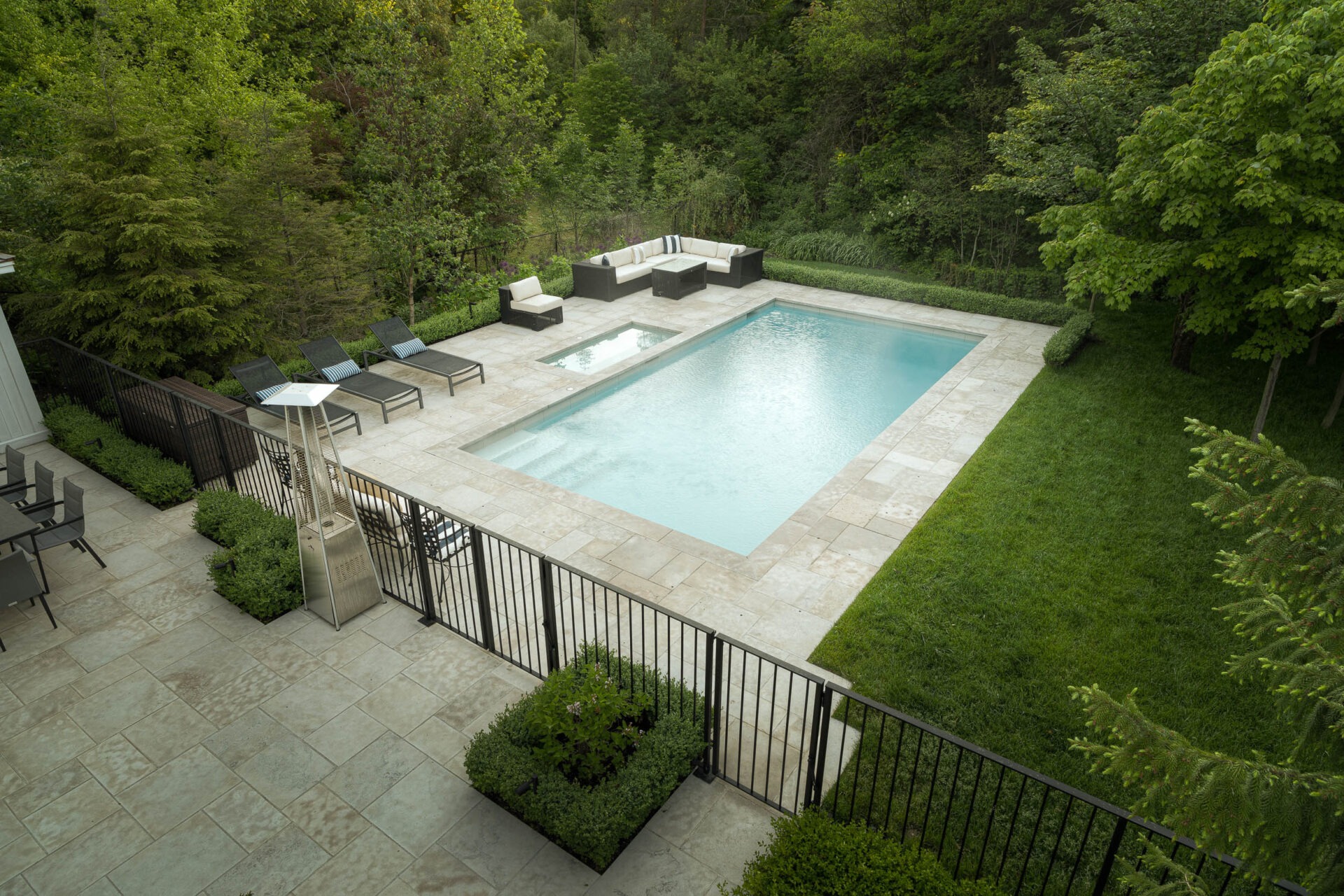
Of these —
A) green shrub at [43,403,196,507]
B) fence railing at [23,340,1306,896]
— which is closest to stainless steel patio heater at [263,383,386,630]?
fence railing at [23,340,1306,896]

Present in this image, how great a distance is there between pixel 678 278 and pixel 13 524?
1133 centimetres

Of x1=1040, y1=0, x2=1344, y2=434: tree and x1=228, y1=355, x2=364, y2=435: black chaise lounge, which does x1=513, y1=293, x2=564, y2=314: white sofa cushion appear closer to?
x1=228, y1=355, x2=364, y2=435: black chaise lounge

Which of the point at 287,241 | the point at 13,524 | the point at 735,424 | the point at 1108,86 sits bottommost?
the point at 735,424

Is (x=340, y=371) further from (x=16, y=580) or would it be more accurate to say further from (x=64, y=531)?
(x=16, y=580)

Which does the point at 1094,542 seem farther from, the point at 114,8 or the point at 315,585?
the point at 114,8

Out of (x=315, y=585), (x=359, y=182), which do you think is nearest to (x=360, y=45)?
(x=359, y=182)

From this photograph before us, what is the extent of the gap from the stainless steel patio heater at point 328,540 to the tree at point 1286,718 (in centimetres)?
511

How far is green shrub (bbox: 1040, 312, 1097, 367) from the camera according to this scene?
38.3 ft

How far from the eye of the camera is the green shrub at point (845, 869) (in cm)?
357

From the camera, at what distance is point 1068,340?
11906 millimetres

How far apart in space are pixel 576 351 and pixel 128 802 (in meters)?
9.37

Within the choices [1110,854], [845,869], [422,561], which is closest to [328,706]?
[422,561]

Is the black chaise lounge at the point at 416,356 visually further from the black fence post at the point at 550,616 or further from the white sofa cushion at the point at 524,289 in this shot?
the black fence post at the point at 550,616

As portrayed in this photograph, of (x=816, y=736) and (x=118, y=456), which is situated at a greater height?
(x=816, y=736)
